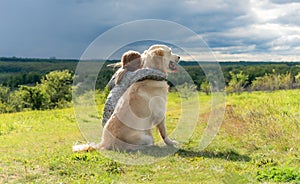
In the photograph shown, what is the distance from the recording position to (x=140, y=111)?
366 inches

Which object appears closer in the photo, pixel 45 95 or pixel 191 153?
pixel 191 153

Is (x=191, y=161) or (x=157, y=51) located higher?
(x=157, y=51)

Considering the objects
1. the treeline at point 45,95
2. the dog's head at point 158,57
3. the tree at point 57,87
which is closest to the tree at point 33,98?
the treeline at point 45,95

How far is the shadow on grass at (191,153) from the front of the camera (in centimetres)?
869

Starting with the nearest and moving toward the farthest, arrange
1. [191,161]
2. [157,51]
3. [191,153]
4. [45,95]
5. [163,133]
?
[191,161] → [191,153] → [157,51] → [163,133] → [45,95]

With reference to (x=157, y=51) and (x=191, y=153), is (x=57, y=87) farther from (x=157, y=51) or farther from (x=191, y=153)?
(x=191, y=153)

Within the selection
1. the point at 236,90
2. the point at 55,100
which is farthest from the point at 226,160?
the point at 55,100

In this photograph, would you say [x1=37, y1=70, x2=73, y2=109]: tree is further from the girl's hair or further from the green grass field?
the girl's hair

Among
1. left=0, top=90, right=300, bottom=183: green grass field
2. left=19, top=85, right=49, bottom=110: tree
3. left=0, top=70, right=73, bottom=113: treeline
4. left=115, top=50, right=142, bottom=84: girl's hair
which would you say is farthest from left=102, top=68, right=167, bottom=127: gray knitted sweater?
left=19, top=85, right=49, bottom=110: tree

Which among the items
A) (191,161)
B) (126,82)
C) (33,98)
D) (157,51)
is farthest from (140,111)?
(33,98)

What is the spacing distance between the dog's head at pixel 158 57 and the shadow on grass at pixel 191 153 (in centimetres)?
194

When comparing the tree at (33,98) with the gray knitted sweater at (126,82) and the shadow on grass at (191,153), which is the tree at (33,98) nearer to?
the gray knitted sweater at (126,82)

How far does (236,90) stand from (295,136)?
83.2 feet

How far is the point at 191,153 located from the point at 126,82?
2352mm
